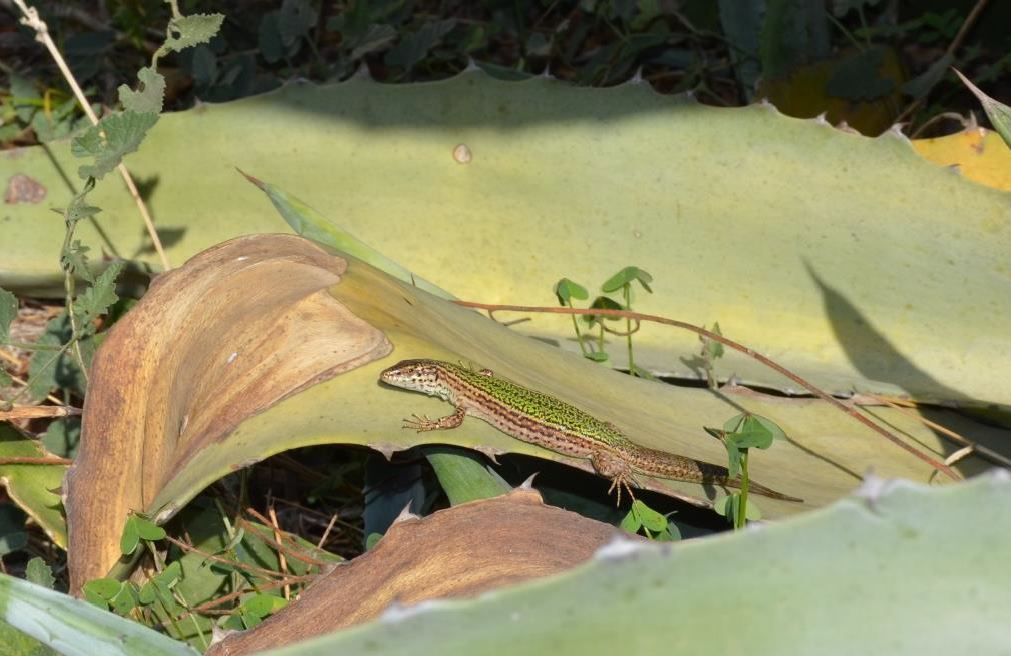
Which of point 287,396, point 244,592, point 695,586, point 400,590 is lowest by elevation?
point 244,592

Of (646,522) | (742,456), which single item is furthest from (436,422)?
(742,456)

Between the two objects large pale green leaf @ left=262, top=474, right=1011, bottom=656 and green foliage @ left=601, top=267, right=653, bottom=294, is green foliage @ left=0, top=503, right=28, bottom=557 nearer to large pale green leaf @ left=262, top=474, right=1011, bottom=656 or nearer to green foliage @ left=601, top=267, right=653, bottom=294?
green foliage @ left=601, top=267, right=653, bottom=294

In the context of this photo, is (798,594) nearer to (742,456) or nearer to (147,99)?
(742,456)

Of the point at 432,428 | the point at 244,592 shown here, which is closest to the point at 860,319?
the point at 432,428

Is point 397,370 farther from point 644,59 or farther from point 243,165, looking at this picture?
point 644,59

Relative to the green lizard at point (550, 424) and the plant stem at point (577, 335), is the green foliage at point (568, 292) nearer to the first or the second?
the plant stem at point (577, 335)

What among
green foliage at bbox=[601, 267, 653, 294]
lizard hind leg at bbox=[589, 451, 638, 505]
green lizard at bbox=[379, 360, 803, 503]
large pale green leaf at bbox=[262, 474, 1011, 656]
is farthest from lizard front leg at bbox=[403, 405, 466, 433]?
large pale green leaf at bbox=[262, 474, 1011, 656]
